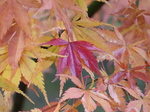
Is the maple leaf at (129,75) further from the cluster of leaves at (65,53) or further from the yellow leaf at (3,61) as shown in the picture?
the yellow leaf at (3,61)

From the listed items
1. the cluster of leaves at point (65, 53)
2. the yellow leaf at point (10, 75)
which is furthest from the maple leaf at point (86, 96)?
the yellow leaf at point (10, 75)

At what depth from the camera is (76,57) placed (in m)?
0.50

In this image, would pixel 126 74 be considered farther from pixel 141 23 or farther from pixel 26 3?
pixel 26 3

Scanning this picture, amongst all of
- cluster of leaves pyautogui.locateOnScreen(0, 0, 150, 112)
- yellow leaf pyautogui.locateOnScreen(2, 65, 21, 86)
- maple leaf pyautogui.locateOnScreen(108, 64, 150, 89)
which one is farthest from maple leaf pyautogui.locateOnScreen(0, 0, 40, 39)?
maple leaf pyautogui.locateOnScreen(108, 64, 150, 89)

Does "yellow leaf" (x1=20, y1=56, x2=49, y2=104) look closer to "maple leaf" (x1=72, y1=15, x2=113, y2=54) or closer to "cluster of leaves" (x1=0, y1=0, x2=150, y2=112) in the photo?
"cluster of leaves" (x1=0, y1=0, x2=150, y2=112)

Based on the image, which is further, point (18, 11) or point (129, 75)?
point (129, 75)

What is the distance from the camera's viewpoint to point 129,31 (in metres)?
0.69

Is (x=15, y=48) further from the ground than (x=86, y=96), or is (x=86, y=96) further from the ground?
(x=15, y=48)

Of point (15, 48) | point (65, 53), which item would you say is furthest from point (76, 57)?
point (15, 48)

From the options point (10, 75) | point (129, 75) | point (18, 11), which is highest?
point (18, 11)

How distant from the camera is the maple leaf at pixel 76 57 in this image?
0.48 meters

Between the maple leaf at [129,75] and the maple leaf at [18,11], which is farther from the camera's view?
the maple leaf at [129,75]

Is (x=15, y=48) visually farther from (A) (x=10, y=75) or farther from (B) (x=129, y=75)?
(B) (x=129, y=75)

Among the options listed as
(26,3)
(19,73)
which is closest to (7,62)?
(19,73)
